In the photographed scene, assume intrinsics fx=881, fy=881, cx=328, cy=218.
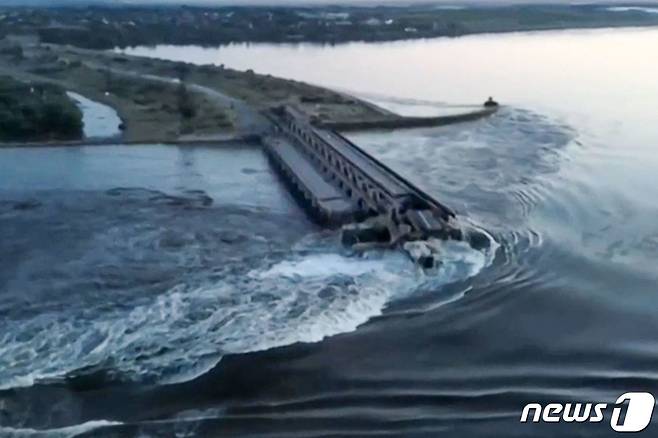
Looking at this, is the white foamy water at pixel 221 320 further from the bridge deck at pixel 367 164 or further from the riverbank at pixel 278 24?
the riverbank at pixel 278 24

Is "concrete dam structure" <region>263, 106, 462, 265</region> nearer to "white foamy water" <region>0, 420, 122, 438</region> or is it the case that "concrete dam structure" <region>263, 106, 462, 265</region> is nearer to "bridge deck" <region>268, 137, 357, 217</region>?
"bridge deck" <region>268, 137, 357, 217</region>

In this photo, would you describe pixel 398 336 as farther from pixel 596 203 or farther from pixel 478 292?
pixel 596 203

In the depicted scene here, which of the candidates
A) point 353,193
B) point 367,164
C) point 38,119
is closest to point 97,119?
point 38,119

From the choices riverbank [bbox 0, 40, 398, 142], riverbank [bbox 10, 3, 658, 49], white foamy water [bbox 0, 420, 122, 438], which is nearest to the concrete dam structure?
riverbank [bbox 0, 40, 398, 142]

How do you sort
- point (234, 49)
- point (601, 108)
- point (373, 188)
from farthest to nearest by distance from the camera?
point (234, 49) → point (601, 108) → point (373, 188)

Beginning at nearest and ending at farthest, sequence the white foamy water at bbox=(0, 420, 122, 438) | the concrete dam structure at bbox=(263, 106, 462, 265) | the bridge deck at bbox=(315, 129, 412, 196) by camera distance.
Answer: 1. the white foamy water at bbox=(0, 420, 122, 438)
2. the concrete dam structure at bbox=(263, 106, 462, 265)
3. the bridge deck at bbox=(315, 129, 412, 196)

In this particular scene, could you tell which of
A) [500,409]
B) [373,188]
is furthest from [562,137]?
[500,409]
